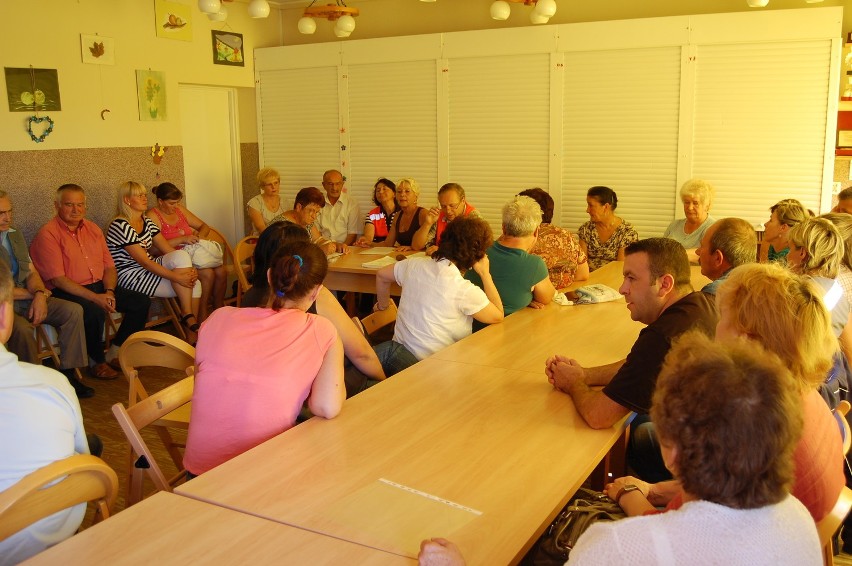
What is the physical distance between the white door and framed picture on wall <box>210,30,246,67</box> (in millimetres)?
286

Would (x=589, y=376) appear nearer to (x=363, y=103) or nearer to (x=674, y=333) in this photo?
(x=674, y=333)

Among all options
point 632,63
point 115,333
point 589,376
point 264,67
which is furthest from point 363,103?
point 589,376

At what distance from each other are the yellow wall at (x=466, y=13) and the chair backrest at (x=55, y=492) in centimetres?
568

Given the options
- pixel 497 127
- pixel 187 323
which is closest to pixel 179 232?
pixel 187 323

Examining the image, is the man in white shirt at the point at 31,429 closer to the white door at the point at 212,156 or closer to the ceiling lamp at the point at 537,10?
the ceiling lamp at the point at 537,10

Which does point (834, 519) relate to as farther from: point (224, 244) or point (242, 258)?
point (224, 244)

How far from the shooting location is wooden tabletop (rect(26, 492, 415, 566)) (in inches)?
65.8

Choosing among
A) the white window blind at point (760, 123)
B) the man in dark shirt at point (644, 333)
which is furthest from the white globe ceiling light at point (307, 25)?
the man in dark shirt at point (644, 333)

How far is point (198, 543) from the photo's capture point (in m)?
1.73

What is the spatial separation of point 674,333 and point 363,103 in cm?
531

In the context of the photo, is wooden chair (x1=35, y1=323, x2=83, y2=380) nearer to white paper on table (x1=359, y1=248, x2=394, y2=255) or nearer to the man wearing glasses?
white paper on table (x1=359, y1=248, x2=394, y2=255)

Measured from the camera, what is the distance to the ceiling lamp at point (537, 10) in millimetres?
5805

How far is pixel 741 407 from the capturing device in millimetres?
1300

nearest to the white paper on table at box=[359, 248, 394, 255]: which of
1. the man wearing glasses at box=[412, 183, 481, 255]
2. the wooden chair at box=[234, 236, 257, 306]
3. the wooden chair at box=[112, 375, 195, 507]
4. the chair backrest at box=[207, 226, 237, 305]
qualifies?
the man wearing glasses at box=[412, 183, 481, 255]
